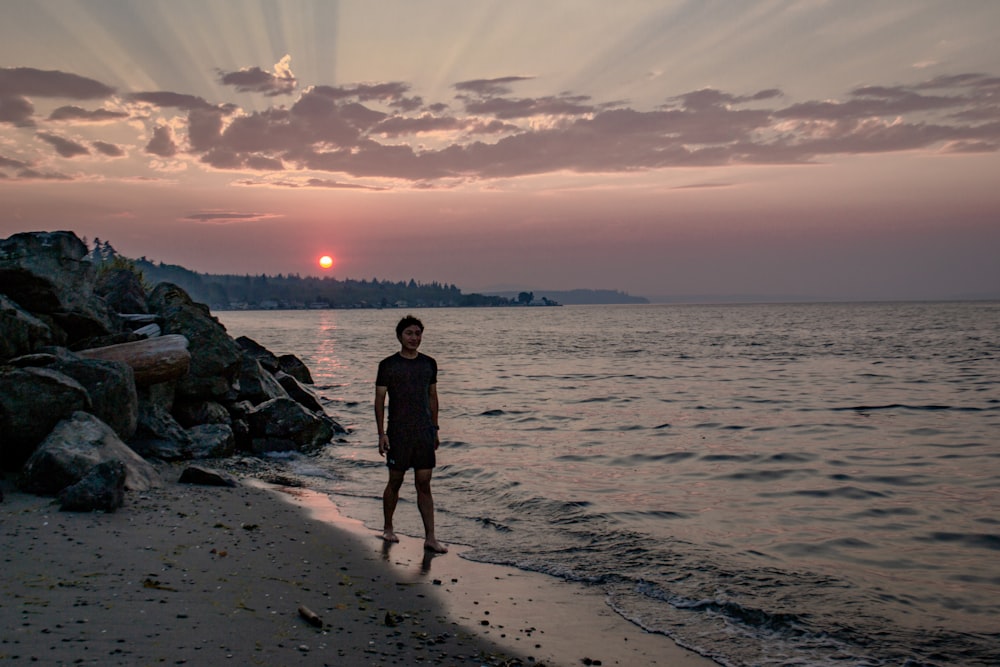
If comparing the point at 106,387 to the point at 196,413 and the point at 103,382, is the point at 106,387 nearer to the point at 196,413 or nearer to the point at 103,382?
the point at 103,382

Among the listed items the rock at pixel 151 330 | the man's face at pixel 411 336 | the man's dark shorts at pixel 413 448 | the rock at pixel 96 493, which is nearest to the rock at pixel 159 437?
the rock at pixel 151 330

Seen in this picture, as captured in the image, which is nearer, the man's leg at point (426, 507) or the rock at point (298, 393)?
the man's leg at point (426, 507)

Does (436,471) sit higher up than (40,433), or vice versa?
(40,433)

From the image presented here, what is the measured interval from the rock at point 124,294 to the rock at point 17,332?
7.98 m

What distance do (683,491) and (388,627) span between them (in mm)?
6709

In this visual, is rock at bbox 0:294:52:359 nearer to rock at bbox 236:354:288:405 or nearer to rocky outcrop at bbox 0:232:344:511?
rocky outcrop at bbox 0:232:344:511

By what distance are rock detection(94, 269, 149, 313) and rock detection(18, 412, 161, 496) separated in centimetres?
1131

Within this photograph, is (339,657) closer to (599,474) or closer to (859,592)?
(859,592)

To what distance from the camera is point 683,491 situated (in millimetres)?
11125

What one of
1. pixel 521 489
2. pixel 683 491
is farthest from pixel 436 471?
pixel 683 491

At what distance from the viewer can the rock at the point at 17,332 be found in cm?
1079

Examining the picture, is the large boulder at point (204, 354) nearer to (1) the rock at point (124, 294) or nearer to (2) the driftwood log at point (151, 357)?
(2) the driftwood log at point (151, 357)

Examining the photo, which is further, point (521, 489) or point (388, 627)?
point (521, 489)

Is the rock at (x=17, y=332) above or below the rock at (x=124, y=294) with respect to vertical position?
below
